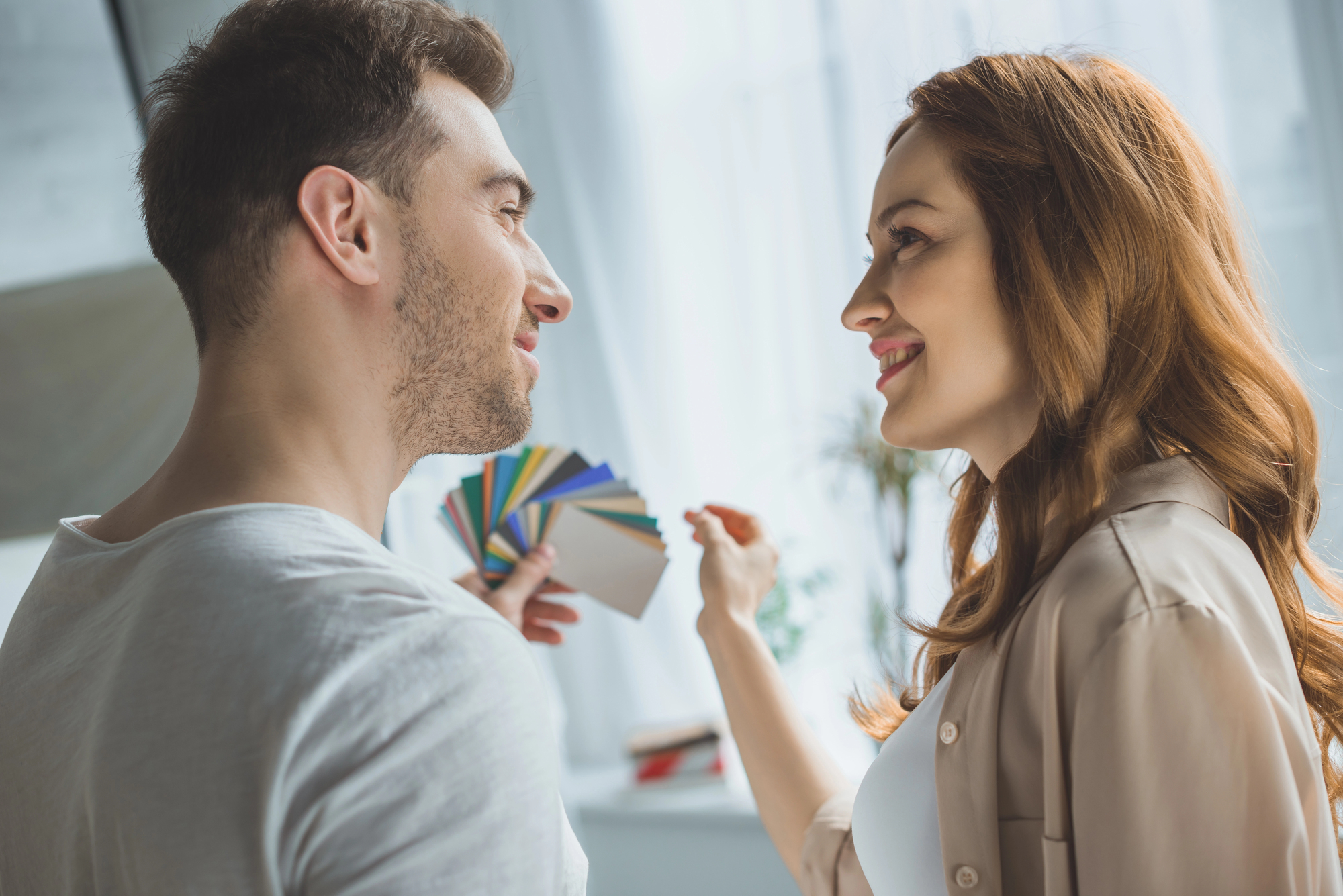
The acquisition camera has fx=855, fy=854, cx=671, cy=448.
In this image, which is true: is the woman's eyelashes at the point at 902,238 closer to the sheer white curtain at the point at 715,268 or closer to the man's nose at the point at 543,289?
the man's nose at the point at 543,289

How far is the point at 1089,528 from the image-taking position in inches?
37.6

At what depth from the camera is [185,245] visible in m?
0.93

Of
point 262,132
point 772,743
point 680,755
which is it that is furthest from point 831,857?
point 680,755

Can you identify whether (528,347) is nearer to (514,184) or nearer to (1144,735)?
(514,184)

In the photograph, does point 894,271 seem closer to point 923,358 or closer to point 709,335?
point 923,358

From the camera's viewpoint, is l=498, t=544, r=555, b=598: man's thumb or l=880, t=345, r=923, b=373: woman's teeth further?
l=498, t=544, r=555, b=598: man's thumb

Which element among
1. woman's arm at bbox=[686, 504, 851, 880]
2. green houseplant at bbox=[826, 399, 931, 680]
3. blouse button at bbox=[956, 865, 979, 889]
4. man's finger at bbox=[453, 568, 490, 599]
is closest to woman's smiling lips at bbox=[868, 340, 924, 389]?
woman's arm at bbox=[686, 504, 851, 880]

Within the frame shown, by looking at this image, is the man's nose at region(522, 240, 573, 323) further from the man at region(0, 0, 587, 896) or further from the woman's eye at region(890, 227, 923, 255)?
the woman's eye at region(890, 227, 923, 255)

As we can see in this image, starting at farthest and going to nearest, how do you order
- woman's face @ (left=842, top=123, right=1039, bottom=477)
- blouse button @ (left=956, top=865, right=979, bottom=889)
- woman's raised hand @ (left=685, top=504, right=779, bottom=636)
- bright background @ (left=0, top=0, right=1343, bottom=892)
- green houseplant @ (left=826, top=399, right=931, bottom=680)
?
green houseplant @ (left=826, top=399, right=931, bottom=680), bright background @ (left=0, top=0, right=1343, bottom=892), woman's raised hand @ (left=685, top=504, right=779, bottom=636), woman's face @ (left=842, top=123, right=1039, bottom=477), blouse button @ (left=956, top=865, right=979, bottom=889)

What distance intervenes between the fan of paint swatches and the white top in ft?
2.00

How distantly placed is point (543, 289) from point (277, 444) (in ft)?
1.42

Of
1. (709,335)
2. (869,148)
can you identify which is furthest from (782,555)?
(869,148)

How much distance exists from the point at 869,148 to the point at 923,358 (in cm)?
170

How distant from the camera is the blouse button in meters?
0.88
